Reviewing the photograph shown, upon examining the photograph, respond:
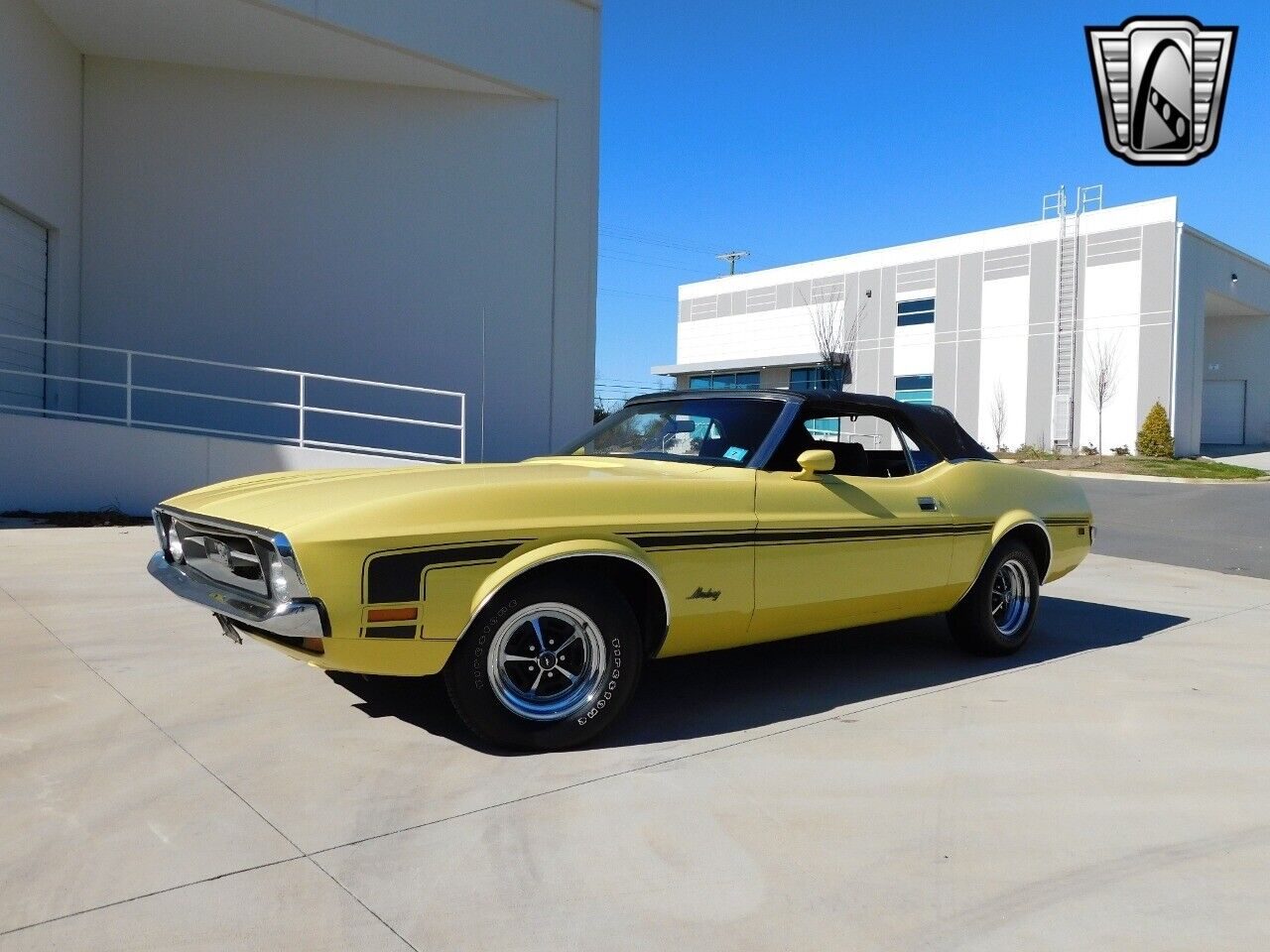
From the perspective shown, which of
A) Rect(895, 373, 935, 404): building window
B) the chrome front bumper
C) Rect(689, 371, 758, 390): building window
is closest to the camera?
the chrome front bumper

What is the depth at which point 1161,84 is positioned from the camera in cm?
873

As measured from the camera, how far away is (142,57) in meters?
12.3

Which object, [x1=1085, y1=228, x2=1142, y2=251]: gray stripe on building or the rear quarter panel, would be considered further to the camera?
[x1=1085, y1=228, x2=1142, y2=251]: gray stripe on building

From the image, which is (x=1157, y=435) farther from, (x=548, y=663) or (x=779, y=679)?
(x=548, y=663)

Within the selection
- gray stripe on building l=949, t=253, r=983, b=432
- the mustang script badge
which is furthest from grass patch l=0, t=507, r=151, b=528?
gray stripe on building l=949, t=253, r=983, b=432

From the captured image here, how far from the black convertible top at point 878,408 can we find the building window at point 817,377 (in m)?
33.1

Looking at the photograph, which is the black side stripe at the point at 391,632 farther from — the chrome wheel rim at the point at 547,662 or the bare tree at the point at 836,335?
the bare tree at the point at 836,335

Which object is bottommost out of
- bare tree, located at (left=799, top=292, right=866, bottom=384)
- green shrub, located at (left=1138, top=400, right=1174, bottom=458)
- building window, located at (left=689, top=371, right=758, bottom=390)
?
green shrub, located at (left=1138, top=400, right=1174, bottom=458)

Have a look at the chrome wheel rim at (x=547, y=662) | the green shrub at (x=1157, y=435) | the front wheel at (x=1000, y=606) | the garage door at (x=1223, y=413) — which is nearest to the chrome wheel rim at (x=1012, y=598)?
the front wheel at (x=1000, y=606)

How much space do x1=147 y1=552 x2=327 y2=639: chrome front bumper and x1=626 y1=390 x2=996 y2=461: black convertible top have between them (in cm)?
222

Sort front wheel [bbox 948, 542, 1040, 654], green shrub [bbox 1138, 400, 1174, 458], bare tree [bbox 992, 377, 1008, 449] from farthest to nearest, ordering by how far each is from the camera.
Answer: bare tree [bbox 992, 377, 1008, 449]
green shrub [bbox 1138, 400, 1174, 458]
front wheel [bbox 948, 542, 1040, 654]

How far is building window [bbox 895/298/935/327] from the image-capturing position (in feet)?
119

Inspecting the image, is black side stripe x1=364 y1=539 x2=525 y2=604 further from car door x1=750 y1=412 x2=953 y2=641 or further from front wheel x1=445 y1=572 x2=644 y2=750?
car door x1=750 y1=412 x2=953 y2=641

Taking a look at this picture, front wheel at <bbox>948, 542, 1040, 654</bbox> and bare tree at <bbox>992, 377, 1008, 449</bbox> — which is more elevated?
bare tree at <bbox>992, 377, 1008, 449</bbox>
